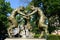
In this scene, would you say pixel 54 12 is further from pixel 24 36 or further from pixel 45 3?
pixel 24 36

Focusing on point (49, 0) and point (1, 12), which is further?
point (1, 12)

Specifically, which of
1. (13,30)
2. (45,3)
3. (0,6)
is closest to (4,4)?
(0,6)

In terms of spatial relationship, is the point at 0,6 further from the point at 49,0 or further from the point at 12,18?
the point at 12,18

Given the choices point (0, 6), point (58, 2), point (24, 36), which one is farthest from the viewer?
point (0, 6)

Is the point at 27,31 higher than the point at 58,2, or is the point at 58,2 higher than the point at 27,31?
the point at 58,2

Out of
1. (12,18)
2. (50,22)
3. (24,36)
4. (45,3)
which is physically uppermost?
(45,3)

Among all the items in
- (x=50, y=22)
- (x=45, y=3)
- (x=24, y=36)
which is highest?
(x=45, y=3)

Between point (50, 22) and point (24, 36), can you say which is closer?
point (24, 36)

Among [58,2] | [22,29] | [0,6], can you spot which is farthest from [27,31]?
[0,6]

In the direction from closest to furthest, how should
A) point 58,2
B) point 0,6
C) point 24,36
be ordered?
point 24,36, point 58,2, point 0,6

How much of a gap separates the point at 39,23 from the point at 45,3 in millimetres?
31349

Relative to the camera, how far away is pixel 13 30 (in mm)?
22766

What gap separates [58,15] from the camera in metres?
54.6

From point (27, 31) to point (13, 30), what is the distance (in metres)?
1.20
